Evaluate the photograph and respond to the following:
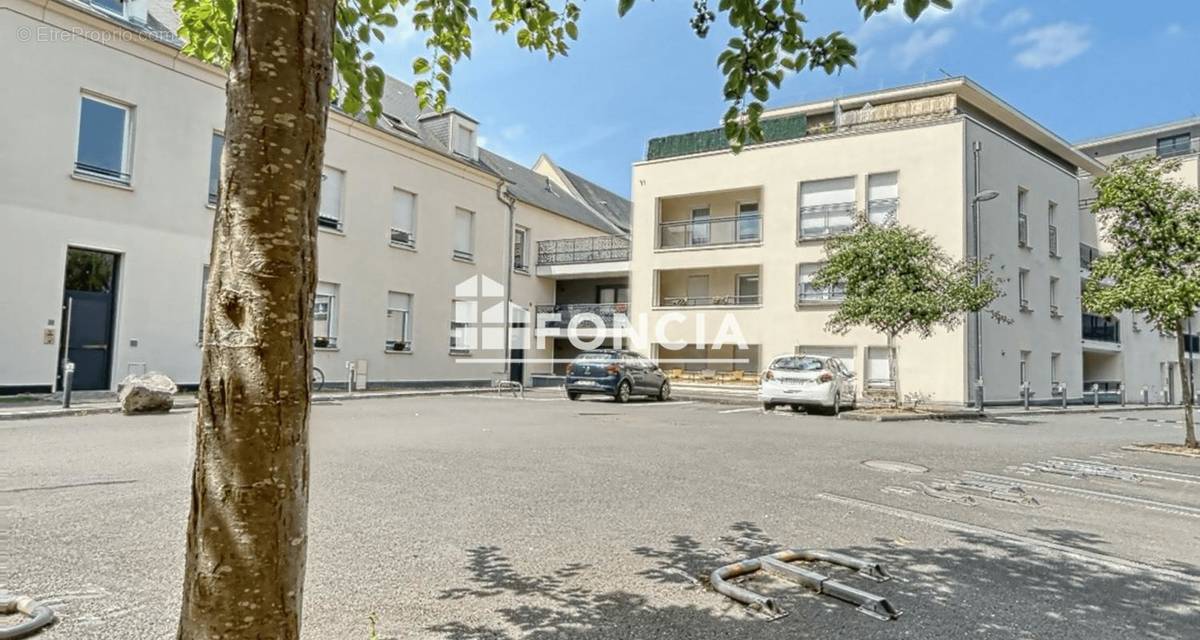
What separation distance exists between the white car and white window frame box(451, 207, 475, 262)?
12.5m

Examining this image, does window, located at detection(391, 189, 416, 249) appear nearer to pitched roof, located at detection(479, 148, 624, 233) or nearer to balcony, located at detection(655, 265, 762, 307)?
pitched roof, located at detection(479, 148, 624, 233)

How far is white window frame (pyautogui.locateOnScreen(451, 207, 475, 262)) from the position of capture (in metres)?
25.0

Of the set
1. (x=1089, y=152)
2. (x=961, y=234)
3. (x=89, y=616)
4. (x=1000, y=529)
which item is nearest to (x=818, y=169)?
(x=961, y=234)

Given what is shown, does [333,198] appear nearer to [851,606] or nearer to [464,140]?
[464,140]

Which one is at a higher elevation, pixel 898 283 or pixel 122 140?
pixel 122 140

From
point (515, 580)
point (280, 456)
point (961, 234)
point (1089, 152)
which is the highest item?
point (1089, 152)

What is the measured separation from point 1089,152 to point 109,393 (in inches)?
2452

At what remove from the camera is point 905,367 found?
21078mm

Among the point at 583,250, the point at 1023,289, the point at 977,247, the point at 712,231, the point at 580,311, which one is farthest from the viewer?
the point at 583,250

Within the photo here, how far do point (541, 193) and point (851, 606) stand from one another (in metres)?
30.1

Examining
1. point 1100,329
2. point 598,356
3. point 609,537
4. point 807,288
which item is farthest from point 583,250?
point 609,537

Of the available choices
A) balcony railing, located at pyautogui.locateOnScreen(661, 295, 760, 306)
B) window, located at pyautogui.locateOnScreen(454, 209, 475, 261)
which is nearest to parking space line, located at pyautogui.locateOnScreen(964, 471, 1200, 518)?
balcony railing, located at pyautogui.locateOnScreen(661, 295, 760, 306)

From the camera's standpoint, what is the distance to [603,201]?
39.3 meters

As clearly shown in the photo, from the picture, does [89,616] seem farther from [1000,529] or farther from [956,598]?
[1000,529]
